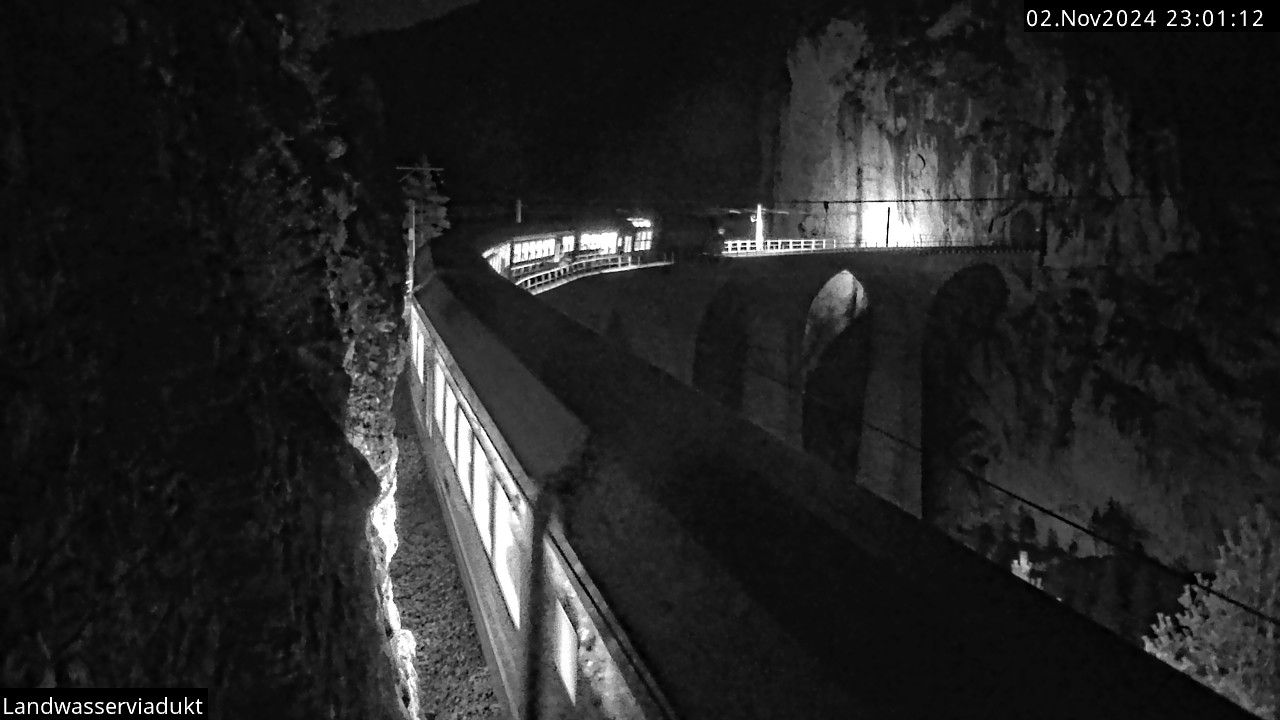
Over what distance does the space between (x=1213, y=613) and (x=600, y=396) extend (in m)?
16.1

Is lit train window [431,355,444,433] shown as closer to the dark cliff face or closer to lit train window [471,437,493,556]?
lit train window [471,437,493,556]

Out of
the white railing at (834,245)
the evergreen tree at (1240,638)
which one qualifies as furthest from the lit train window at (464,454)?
the white railing at (834,245)

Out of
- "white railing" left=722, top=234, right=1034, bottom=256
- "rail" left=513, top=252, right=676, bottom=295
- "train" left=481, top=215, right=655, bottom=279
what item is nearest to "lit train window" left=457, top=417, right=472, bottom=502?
"rail" left=513, top=252, right=676, bottom=295

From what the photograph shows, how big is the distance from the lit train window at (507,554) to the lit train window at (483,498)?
0.24m

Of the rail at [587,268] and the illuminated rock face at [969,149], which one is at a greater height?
the illuminated rock face at [969,149]

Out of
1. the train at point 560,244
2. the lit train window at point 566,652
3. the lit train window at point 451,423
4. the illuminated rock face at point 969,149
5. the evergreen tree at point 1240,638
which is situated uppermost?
the illuminated rock face at point 969,149

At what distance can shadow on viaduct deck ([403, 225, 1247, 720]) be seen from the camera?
358 centimetres

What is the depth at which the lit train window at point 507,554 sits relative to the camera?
6340 mm

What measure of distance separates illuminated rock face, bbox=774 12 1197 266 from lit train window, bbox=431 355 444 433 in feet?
73.4

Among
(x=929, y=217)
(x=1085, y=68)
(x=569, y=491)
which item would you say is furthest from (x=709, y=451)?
(x=929, y=217)

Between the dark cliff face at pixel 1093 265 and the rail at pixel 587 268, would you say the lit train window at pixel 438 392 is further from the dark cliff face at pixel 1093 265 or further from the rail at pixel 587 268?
the dark cliff face at pixel 1093 265

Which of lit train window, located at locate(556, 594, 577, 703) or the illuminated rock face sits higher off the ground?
the illuminated rock face

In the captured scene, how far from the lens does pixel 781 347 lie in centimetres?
2486

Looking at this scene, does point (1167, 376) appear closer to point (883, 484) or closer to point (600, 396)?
point (883, 484)
